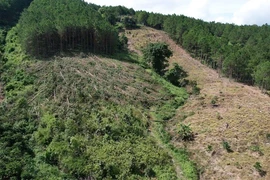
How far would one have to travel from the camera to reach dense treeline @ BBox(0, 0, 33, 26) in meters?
102

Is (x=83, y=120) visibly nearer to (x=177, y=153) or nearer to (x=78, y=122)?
(x=78, y=122)

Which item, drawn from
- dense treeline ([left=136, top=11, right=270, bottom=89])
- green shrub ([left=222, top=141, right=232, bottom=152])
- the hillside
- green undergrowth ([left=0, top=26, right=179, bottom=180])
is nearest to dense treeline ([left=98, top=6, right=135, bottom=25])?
dense treeline ([left=136, top=11, right=270, bottom=89])

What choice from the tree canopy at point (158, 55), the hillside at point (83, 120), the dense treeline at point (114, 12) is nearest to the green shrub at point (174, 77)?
the hillside at point (83, 120)

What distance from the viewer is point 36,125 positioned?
133 ft

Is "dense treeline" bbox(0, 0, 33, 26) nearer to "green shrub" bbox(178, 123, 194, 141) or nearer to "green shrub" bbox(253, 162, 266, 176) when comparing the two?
"green shrub" bbox(178, 123, 194, 141)

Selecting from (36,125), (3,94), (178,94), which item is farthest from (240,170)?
(3,94)

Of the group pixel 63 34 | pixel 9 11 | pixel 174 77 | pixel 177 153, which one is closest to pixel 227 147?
pixel 177 153

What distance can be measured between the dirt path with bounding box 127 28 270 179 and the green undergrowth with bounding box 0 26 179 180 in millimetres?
5356

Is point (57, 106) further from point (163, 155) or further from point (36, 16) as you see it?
point (36, 16)

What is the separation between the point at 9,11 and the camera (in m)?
108

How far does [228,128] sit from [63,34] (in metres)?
44.8

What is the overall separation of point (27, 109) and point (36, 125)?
15.2 ft

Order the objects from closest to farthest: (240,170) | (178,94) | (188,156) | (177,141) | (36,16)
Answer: (240,170) < (188,156) < (177,141) < (178,94) < (36,16)

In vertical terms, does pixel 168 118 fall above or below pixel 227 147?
above
